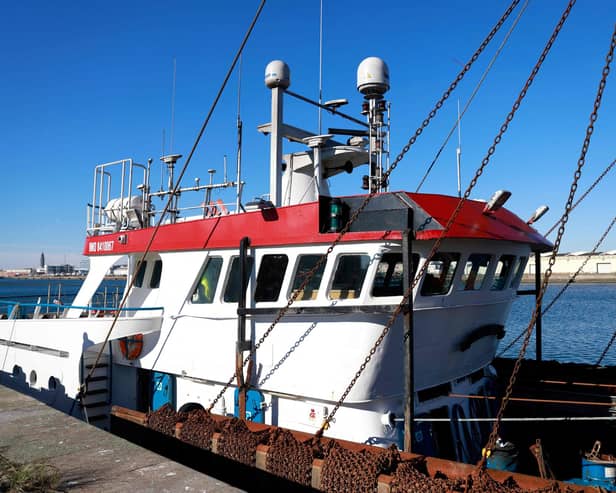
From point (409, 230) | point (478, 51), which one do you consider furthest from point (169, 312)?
point (478, 51)

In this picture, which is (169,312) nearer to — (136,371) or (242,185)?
(136,371)

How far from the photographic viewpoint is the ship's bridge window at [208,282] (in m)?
8.45

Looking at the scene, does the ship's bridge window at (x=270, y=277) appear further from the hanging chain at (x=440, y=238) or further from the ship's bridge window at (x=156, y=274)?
the ship's bridge window at (x=156, y=274)

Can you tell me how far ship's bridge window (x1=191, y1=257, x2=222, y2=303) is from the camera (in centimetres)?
845

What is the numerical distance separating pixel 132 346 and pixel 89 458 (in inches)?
176

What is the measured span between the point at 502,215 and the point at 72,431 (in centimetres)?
656

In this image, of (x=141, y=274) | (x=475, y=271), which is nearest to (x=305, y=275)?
(x=475, y=271)

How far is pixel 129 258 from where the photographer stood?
35.0ft

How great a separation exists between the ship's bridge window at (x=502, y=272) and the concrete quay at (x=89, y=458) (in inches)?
220

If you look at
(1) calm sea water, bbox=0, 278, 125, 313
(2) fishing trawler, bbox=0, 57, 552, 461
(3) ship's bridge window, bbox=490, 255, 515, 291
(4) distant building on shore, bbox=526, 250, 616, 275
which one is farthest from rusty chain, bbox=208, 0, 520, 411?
(4) distant building on shore, bbox=526, 250, 616, 275

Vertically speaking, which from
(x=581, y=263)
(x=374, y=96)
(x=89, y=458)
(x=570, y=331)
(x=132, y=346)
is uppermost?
(x=581, y=263)

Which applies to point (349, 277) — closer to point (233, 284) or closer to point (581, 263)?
point (233, 284)

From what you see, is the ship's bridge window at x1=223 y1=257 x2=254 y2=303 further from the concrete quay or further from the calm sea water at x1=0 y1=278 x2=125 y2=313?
the calm sea water at x1=0 y1=278 x2=125 y2=313

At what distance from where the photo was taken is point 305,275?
24.3ft
